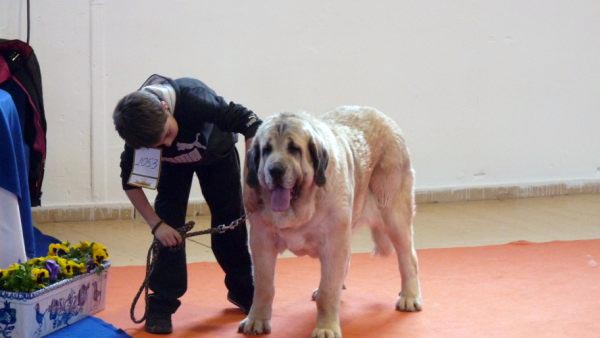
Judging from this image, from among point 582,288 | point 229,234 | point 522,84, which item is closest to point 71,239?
point 229,234

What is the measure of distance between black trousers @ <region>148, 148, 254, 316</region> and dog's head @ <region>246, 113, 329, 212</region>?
0.55 meters

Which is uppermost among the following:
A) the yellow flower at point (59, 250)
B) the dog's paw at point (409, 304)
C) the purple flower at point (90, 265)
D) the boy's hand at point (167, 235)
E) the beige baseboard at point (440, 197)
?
the boy's hand at point (167, 235)

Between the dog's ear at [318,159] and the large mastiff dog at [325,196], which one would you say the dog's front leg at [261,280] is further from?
the dog's ear at [318,159]

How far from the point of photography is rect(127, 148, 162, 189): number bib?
11.9 ft

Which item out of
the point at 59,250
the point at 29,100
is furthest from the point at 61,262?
the point at 29,100

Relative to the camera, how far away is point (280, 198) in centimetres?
341

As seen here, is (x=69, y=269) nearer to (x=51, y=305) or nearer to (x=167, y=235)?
(x=51, y=305)

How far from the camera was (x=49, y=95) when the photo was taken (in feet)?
20.8

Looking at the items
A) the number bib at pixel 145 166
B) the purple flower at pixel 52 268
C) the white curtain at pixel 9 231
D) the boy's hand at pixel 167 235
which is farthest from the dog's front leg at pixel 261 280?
the white curtain at pixel 9 231

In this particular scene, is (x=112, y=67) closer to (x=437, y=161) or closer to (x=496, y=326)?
(x=437, y=161)

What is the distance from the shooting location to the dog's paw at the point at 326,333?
141 inches

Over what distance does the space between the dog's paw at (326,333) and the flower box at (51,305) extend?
1.03 meters

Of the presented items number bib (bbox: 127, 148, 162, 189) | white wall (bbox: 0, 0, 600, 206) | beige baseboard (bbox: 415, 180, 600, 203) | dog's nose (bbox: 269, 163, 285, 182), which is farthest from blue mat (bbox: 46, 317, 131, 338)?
beige baseboard (bbox: 415, 180, 600, 203)

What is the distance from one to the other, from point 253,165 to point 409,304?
1.16m
